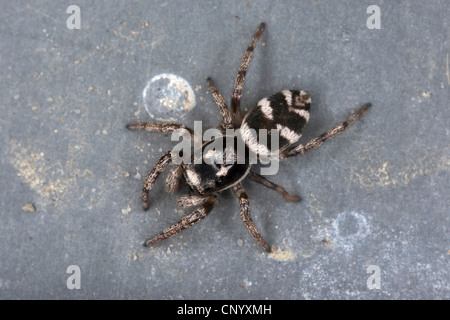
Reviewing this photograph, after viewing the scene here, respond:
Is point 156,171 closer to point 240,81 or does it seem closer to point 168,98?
point 168,98

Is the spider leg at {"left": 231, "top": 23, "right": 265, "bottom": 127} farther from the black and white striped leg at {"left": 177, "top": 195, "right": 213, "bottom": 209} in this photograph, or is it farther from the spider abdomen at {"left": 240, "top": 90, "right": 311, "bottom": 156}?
the black and white striped leg at {"left": 177, "top": 195, "right": 213, "bottom": 209}

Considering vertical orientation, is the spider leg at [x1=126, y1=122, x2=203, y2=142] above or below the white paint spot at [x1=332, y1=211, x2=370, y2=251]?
above

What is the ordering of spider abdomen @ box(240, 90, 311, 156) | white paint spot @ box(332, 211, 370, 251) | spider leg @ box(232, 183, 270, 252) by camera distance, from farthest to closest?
1. white paint spot @ box(332, 211, 370, 251)
2. spider leg @ box(232, 183, 270, 252)
3. spider abdomen @ box(240, 90, 311, 156)

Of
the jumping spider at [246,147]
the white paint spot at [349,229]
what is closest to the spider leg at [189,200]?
the jumping spider at [246,147]

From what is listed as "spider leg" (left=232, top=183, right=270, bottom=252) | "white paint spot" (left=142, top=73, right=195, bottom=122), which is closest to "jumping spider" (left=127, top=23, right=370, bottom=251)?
"spider leg" (left=232, top=183, right=270, bottom=252)

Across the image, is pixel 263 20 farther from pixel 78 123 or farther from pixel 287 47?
pixel 78 123

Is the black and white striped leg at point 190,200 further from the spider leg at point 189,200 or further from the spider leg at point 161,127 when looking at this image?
the spider leg at point 161,127

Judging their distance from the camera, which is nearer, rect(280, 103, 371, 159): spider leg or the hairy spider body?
the hairy spider body
